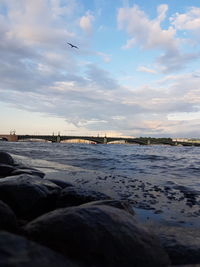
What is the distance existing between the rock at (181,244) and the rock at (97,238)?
0.46m

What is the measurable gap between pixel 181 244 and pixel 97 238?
1798mm

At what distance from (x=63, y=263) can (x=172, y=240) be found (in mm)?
2353

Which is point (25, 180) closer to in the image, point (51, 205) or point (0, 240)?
point (51, 205)

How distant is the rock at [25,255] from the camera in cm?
245

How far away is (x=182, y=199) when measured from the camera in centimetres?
892

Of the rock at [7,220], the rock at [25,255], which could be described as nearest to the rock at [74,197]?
the rock at [7,220]

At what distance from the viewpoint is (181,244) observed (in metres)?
4.39

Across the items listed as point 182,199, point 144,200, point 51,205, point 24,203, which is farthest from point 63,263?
point 182,199

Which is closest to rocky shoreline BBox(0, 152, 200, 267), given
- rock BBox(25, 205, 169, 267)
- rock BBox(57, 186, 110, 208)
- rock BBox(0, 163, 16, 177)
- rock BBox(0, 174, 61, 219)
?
rock BBox(25, 205, 169, 267)

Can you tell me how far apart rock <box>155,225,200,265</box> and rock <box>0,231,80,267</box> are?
1804 mm

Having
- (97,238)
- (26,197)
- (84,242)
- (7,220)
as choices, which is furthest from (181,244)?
(26,197)

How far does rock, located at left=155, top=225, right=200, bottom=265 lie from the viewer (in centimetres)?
400

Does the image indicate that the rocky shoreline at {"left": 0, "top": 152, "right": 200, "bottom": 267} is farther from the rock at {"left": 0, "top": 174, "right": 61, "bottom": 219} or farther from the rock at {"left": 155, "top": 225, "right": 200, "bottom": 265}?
the rock at {"left": 0, "top": 174, "right": 61, "bottom": 219}

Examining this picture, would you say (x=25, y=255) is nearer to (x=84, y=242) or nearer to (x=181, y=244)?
(x=84, y=242)
